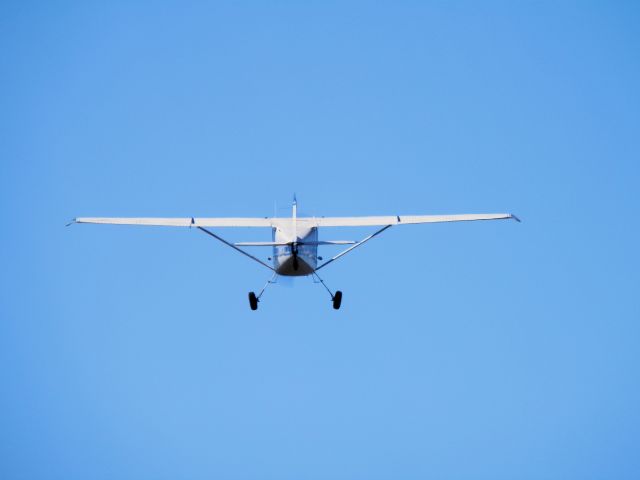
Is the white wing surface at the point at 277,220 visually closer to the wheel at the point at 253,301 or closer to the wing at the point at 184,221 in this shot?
the wing at the point at 184,221

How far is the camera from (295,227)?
39219 mm

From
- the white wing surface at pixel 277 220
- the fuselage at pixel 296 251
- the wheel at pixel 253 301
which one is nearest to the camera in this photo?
the fuselage at pixel 296 251

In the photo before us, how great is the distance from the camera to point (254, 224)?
4112 cm

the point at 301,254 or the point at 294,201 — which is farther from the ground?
the point at 294,201

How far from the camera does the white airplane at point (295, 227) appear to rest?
3900cm

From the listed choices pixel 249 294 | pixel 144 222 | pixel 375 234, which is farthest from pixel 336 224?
pixel 144 222

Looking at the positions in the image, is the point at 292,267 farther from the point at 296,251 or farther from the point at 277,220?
the point at 277,220

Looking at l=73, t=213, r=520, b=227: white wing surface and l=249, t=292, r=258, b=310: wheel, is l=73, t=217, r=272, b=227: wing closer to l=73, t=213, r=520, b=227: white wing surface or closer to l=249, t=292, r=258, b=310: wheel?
l=73, t=213, r=520, b=227: white wing surface

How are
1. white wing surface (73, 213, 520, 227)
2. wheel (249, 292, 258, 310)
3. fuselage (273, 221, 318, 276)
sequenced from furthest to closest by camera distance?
wheel (249, 292, 258, 310) < white wing surface (73, 213, 520, 227) < fuselage (273, 221, 318, 276)

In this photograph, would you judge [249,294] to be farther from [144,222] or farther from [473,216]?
[473,216]

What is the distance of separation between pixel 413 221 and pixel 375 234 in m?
1.45

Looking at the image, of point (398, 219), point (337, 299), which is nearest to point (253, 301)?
point (337, 299)

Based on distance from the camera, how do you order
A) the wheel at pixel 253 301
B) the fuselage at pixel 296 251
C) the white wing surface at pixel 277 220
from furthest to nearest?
the wheel at pixel 253 301 → the white wing surface at pixel 277 220 → the fuselage at pixel 296 251

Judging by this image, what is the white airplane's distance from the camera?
3900 centimetres
